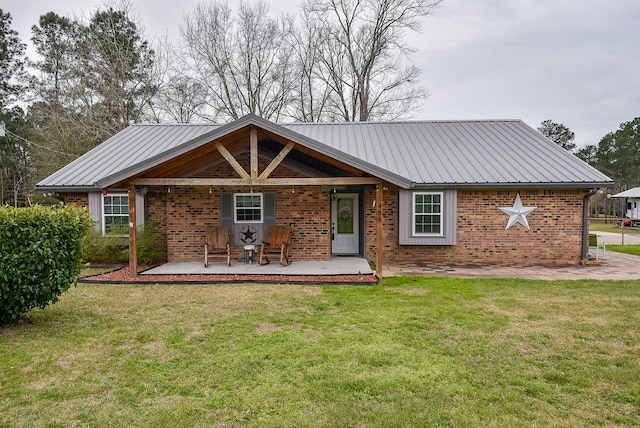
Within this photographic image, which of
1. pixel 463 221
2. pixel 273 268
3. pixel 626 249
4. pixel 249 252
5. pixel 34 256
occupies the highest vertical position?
pixel 463 221

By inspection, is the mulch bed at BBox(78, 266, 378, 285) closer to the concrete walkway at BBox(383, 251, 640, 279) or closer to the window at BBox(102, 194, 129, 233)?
the concrete walkway at BBox(383, 251, 640, 279)

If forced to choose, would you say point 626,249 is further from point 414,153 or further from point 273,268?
point 273,268

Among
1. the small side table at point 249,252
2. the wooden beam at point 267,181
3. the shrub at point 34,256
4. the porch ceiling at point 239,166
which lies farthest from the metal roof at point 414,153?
the small side table at point 249,252

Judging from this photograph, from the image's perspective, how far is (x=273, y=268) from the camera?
9391 millimetres

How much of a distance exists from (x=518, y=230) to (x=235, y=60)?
60.1ft

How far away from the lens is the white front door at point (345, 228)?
11641 millimetres

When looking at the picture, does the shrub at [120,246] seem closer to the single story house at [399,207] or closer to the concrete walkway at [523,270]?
the single story house at [399,207]

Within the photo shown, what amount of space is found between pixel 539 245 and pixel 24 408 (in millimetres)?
11486

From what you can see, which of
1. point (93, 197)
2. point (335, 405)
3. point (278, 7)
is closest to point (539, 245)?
point (335, 405)

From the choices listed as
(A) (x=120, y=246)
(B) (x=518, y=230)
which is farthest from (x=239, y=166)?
(B) (x=518, y=230)

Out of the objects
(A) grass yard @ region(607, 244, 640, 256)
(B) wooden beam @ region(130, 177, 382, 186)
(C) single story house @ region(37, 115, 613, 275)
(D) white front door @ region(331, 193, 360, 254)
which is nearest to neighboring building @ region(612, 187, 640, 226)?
(A) grass yard @ region(607, 244, 640, 256)

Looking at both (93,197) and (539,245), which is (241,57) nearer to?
(93,197)

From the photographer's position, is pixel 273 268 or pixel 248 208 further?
pixel 248 208

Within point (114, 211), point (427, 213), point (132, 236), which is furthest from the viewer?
point (114, 211)
